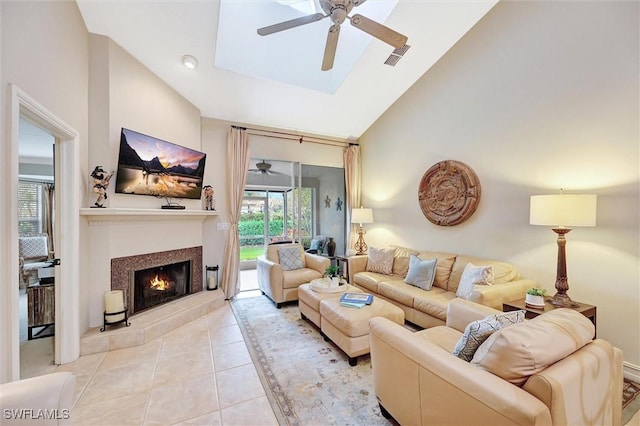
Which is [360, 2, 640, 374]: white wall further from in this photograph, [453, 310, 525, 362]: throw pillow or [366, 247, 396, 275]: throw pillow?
[453, 310, 525, 362]: throw pillow

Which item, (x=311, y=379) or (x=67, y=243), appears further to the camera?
(x=67, y=243)

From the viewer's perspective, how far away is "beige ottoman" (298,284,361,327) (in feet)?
9.70

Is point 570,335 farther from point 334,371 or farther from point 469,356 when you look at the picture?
point 334,371

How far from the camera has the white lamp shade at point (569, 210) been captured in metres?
2.17

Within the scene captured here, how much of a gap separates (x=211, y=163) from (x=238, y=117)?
0.89 meters

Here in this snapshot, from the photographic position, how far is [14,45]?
173cm

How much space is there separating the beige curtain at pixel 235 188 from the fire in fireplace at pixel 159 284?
614 mm

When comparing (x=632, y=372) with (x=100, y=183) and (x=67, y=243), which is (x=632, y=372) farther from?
(x=100, y=183)

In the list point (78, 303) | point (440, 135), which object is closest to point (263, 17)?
point (440, 135)

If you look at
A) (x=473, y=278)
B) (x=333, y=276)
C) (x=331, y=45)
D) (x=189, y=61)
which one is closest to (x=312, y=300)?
(x=333, y=276)

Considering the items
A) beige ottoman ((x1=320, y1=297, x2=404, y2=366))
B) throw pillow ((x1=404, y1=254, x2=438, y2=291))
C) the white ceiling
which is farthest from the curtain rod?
beige ottoman ((x1=320, y1=297, x2=404, y2=366))

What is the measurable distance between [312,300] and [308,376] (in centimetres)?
90

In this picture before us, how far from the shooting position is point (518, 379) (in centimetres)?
111

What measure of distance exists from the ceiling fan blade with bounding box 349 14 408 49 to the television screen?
2632 mm
